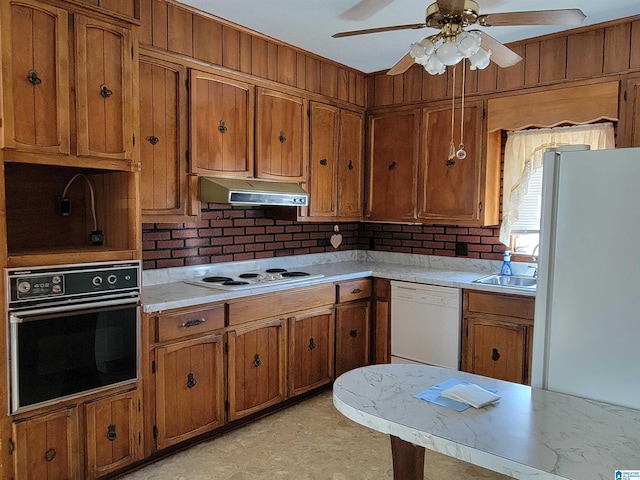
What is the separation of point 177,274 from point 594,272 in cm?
251

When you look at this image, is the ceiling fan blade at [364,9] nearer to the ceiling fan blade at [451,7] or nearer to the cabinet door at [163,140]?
the ceiling fan blade at [451,7]

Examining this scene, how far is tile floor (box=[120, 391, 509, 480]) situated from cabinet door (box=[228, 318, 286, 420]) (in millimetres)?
169

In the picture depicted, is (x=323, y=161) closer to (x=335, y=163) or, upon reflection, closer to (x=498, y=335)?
(x=335, y=163)

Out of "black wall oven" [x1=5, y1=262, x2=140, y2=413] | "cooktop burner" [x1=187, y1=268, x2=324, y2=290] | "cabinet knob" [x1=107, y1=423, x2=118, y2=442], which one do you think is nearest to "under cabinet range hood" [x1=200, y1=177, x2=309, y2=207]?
"cooktop burner" [x1=187, y1=268, x2=324, y2=290]

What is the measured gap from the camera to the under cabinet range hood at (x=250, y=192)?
2928 millimetres

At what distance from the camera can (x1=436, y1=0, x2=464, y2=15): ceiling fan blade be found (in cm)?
179

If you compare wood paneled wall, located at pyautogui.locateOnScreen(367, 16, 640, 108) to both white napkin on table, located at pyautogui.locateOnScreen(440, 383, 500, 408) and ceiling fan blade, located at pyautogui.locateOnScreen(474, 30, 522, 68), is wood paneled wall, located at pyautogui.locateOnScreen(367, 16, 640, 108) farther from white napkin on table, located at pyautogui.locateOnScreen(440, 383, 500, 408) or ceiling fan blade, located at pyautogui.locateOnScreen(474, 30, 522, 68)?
white napkin on table, located at pyautogui.locateOnScreen(440, 383, 500, 408)

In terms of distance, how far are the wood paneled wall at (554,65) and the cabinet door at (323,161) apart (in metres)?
0.70

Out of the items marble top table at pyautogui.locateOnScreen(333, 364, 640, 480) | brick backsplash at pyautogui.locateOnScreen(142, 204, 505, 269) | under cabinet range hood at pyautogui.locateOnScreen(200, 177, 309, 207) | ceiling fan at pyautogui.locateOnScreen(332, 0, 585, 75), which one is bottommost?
marble top table at pyautogui.locateOnScreen(333, 364, 640, 480)

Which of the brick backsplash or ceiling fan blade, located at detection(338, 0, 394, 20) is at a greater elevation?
ceiling fan blade, located at detection(338, 0, 394, 20)

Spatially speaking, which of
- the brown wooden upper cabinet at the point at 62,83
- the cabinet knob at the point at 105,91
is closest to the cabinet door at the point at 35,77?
the brown wooden upper cabinet at the point at 62,83

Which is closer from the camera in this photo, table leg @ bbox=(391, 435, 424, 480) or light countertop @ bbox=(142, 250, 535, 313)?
table leg @ bbox=(391, 435, 424, 480)

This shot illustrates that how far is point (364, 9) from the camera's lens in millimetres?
2648

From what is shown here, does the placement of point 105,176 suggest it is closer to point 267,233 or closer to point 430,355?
point 267,233
